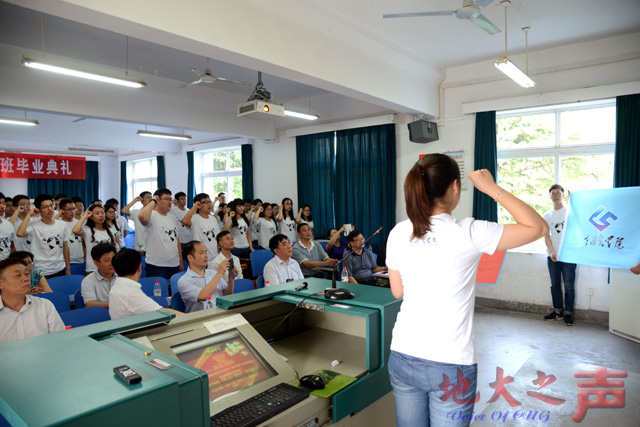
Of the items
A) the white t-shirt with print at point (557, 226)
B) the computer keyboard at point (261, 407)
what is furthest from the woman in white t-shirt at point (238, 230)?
the computer keyboard at point (261, 407)

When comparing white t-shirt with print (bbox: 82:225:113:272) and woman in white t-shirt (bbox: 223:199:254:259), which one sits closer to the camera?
white t-shirt with print (bbox: 82:225:113:272)

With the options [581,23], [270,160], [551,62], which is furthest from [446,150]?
[270,160]

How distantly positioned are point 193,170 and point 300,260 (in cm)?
575

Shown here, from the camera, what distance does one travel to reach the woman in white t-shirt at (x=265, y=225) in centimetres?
695

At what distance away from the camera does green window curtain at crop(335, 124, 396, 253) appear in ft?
21.8

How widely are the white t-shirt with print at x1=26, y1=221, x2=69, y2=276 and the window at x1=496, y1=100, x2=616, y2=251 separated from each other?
5.58 metres

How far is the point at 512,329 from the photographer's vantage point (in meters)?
4.70

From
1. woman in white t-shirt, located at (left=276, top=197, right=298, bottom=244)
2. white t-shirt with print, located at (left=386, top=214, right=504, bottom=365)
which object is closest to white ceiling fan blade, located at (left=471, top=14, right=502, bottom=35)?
white t-shirt with print, located at (left=386, top=214, right=504, bottom=365)

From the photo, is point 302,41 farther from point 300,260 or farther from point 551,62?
point 551,62

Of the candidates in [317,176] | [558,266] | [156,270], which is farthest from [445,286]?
[317,176]

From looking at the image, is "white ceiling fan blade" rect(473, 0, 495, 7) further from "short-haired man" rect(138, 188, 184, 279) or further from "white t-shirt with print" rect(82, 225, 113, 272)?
"white t-shirt with print" rect(82, 225, 113, 272)

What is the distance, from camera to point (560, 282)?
16.6ft

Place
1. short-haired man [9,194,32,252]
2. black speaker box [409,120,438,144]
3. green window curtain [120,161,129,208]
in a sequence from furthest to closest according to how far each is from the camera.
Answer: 1. green window curtain [120,161,129,208]
2. black speaker box [409,120,438,144]
3. short-haired man [9,194,32,252]

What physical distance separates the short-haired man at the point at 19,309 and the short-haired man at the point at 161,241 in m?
2.31
